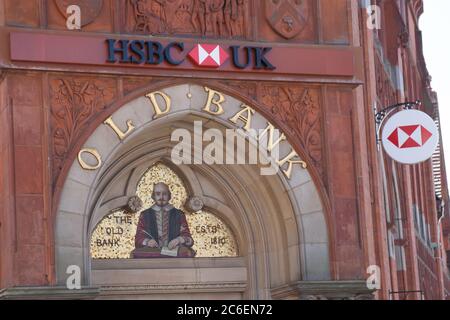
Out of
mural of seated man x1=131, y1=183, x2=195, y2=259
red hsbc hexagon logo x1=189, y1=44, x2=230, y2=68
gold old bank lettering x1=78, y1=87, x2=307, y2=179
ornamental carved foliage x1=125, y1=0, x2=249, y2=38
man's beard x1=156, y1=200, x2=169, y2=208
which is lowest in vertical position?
mural of seated man x1=131, y1=183, x2=195, y2=259

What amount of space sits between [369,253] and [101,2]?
241 inches

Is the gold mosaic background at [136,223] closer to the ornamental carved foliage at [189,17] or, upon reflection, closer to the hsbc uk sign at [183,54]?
the hsbc uk sign at [183,54]

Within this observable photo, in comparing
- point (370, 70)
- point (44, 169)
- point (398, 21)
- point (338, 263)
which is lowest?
point (338, 263)

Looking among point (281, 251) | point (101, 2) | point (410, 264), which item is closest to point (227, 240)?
point (281, 251)

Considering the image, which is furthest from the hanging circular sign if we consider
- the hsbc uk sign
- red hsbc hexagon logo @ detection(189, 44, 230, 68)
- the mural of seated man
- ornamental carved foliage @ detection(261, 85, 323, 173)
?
the mural of seated man

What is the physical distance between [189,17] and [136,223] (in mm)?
3484

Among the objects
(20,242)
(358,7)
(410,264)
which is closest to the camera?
(20,242)

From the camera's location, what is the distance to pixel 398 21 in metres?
34.4

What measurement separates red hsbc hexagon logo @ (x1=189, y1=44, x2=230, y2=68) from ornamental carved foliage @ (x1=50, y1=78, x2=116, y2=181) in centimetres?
141

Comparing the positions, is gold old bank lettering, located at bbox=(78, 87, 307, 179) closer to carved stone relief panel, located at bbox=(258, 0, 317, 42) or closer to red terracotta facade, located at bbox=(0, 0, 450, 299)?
red terracotta facade, located at bbox=(0, 0, 450, 299)

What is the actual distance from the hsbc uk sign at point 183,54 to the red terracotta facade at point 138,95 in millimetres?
128

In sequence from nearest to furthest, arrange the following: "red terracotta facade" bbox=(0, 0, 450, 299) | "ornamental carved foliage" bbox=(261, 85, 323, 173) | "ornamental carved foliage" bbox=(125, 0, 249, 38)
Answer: "red terracotta facade" bbox=(0, 0, 450, 299), "ornamental carved foliage" bbox=(125, 0, 249, 38), "ornamental carved foliage" bbox=(261, 85, 323, 173)

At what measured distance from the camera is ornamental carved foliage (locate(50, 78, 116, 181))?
2145cm

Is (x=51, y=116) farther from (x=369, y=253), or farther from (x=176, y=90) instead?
(x=369, y=253)
